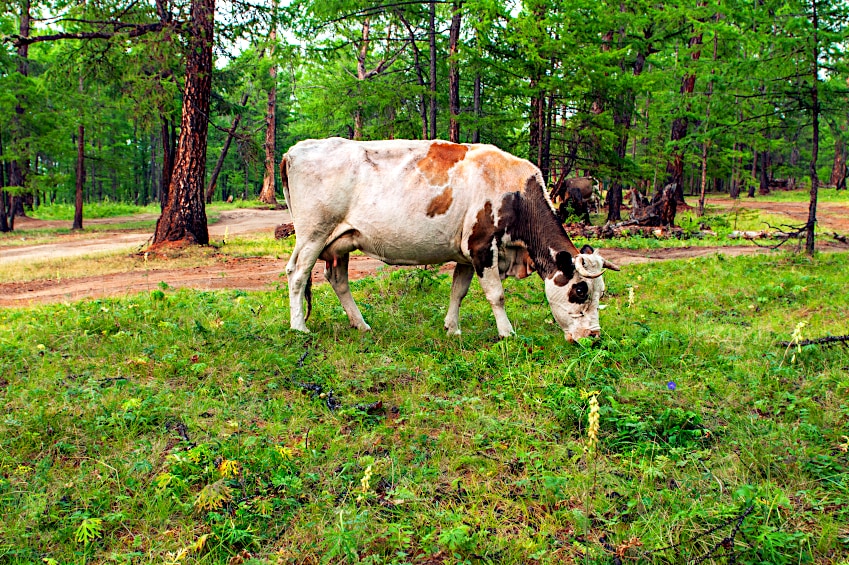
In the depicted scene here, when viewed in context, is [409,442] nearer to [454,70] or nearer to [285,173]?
[285,173]

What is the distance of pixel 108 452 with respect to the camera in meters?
4.07

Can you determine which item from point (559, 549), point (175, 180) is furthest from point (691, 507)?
point (175, 180)

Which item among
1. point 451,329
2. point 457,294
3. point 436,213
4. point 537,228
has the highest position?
point 436,213

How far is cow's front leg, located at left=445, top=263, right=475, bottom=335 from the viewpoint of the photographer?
712cm

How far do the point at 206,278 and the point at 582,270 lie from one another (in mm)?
7405

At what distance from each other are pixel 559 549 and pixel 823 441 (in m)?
2.33

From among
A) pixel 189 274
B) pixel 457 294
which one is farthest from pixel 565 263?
pixel 189 274

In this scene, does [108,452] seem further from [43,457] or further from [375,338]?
[375,338]

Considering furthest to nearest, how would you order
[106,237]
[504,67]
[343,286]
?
[106,237] < [504,67] < [343,286]

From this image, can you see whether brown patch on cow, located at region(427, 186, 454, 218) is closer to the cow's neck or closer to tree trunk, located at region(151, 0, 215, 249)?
the cow's neck

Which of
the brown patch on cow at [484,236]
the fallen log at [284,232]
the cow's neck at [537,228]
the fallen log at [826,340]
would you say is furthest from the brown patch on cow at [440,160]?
the fallen log at [284,232]

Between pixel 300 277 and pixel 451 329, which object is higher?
pixel 300 277

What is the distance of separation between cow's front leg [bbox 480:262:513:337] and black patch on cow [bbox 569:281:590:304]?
82 cm

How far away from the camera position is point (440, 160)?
689 centimetres
